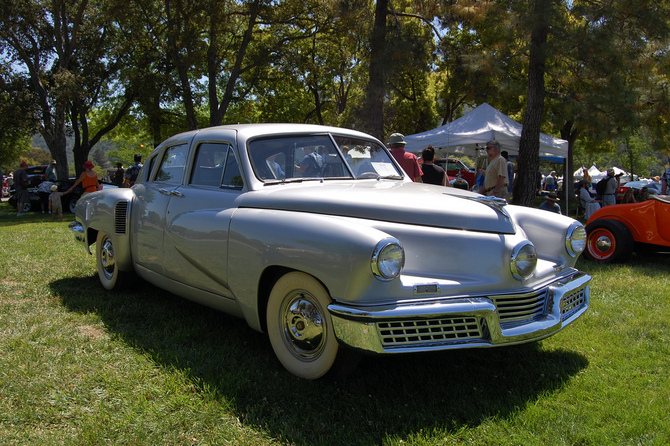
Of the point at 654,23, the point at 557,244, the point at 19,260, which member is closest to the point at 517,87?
the point at 654,23

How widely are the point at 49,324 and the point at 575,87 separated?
519 inches

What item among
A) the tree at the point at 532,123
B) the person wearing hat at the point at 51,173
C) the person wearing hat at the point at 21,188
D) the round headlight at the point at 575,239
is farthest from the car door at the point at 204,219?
the person wearing hat at the point at 51,173

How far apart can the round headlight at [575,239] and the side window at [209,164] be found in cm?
264

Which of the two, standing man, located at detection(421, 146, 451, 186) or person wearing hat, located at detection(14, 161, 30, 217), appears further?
person wearing hat, located at detection(14, 161, 30, 217)

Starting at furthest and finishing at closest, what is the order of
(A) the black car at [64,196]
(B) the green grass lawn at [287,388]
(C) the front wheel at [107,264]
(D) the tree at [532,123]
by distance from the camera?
(A) the black car at [64,196]
(D) the tree at [532,123]
(C) the front wheel at [107,264]
(B) the green grass lawn at [287,388]

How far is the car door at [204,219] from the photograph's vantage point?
357 centimetres

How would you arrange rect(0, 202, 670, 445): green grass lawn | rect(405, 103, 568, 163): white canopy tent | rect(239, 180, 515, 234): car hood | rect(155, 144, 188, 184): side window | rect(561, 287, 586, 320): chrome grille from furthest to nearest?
rect(405, 103, 568, 163): white canopy tent, rect(155, 144, 188, 184): side window, rect(561, 287, 586, 320): chrome grille, rect(239, 180, 515, 234): car hood, rect(0, 202, 670, 445): green grass lawn

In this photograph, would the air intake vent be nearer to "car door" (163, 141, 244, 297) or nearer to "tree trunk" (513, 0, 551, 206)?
"car door" (163, 141, 244, 297)

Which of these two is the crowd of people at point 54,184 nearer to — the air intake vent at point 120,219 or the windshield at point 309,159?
the air intake vent at point 120,219

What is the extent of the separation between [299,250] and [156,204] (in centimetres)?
200

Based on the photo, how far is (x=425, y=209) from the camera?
3.20 m

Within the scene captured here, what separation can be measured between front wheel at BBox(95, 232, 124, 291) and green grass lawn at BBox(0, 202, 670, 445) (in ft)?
1.56

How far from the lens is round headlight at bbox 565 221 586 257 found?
12.3 feet

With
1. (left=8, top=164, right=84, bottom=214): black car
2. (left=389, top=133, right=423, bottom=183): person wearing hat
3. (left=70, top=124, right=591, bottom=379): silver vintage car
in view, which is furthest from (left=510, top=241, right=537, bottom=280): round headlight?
(left=8, top=164, right=84, bottom=214): black car
